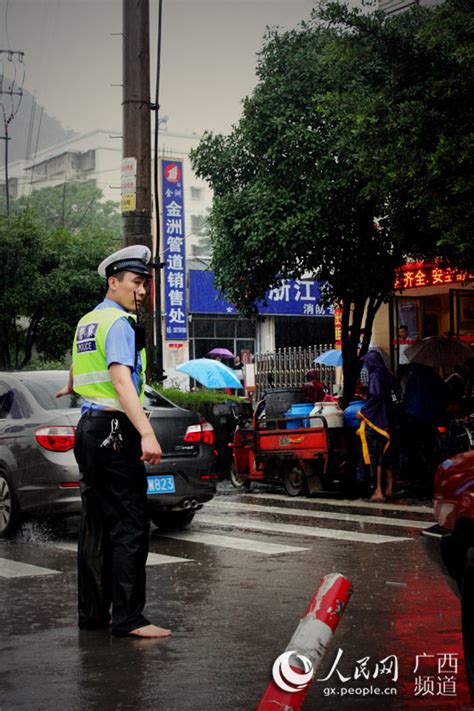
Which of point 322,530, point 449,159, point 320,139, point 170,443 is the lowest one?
point 322,530

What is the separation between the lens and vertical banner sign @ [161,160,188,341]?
3269 centimetres

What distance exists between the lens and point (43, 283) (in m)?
31.8

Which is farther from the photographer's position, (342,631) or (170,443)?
(170,443)

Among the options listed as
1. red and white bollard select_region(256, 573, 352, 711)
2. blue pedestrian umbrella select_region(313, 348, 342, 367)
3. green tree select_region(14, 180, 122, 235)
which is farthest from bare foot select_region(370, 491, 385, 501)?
green tree select_region(14, 180, 122, 235)

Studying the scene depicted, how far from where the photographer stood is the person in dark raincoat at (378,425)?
13.8 m

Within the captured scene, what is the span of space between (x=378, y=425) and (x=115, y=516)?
321 inches

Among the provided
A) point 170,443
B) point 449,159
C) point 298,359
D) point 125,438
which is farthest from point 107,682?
point 298,359

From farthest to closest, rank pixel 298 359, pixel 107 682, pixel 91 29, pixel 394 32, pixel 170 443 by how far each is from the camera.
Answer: pixel 91 29, pixel 298 359, pixel 394 32, pixel 170 443, pixel 107 682

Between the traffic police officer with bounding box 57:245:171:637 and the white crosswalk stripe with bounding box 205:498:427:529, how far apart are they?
511cm

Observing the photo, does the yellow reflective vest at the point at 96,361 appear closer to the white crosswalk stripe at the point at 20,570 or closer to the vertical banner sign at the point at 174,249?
the white crosswalk stripe at the point at 20,570

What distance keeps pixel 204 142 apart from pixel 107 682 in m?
14.0

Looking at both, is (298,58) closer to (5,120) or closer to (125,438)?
(125,438)

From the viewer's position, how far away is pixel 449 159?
12.2 meters

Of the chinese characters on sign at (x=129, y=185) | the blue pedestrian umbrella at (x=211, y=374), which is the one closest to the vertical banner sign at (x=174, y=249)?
the blue pedestrian umbrella at (x=211, y=374)
